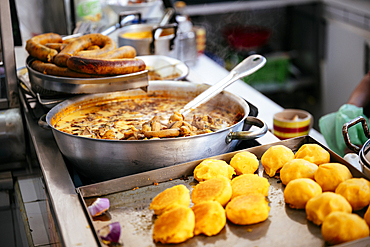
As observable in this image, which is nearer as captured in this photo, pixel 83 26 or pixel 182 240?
pixel 182 240

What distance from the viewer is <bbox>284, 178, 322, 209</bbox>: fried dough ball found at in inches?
35.2

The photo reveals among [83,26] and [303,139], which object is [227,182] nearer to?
[303,139]

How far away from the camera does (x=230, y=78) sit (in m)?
1.39

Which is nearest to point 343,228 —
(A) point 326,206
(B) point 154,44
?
(A) point 326,206

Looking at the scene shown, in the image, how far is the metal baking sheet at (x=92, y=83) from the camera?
1304mm

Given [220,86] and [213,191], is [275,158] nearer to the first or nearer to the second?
[213,191]

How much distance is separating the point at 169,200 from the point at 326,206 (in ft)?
1.19

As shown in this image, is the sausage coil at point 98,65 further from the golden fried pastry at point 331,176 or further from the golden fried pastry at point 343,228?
the golden fried pastry at point 343,228

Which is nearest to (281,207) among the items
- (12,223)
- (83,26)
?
(12,223)

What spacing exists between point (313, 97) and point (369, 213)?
389cm

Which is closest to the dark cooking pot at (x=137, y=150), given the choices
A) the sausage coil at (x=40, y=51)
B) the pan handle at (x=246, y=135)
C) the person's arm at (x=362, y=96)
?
the pan handle at (x=246, y=135)

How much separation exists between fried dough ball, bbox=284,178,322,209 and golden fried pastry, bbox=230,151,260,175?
0.15 meters

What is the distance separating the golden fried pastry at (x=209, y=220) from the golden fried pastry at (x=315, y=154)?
0.33 metres

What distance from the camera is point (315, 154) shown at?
1.04m
